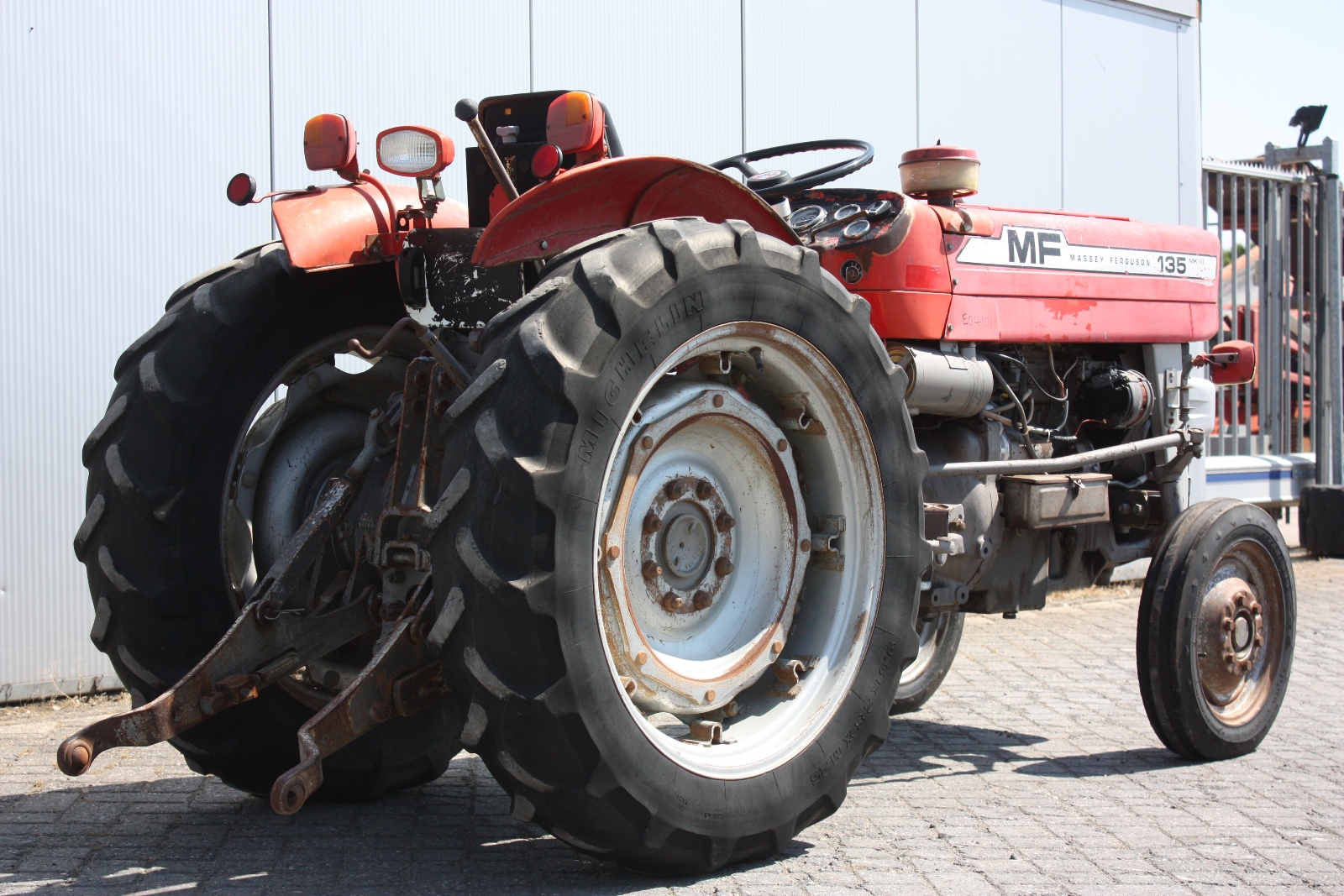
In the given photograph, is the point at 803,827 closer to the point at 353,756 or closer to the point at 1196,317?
the point at 353,756

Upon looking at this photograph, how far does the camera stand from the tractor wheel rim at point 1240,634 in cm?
462

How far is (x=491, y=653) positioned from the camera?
274 centimetres

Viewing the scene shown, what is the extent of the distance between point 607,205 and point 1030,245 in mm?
1975

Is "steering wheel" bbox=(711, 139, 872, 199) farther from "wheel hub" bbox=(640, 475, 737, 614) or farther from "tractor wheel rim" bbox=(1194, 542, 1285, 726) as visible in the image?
"tractor wheel rim" bbox=(1194, 542, 1285, 726)

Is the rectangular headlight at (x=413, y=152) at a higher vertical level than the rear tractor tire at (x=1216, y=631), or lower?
higher

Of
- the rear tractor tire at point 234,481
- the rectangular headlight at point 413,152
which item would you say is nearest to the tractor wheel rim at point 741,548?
the rear tractor tire at point 234,481

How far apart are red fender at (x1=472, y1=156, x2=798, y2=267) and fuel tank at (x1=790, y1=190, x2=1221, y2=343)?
87 cm

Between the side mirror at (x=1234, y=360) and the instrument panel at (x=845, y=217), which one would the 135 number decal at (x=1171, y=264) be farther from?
the instrument panel at (x=845, y=217)

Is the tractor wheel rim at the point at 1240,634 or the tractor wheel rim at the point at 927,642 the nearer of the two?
the tractor wheel rim at the point at 1240,634

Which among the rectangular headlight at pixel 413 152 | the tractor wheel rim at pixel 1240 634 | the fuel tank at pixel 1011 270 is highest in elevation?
the rectangular headlight at pixel 413 152

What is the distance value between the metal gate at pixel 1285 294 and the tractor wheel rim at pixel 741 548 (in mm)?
7640

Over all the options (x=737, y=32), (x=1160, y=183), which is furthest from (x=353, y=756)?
(x=1160, y=183)

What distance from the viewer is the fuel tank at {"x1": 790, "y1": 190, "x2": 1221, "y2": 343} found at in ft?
14.5

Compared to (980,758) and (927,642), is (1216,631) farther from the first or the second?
(927,642)
